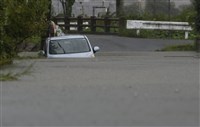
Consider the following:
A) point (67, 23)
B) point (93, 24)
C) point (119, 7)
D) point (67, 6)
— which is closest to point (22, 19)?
point (93, 24)

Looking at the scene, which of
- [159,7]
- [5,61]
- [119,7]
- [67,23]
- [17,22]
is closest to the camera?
[5,61]

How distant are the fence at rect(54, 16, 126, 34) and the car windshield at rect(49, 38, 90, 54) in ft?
68.6

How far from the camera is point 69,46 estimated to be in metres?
18.7

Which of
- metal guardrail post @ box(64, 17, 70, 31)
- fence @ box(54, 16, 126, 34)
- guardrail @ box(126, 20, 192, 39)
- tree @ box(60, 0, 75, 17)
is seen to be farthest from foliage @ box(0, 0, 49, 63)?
tree @ box(60, 0, 75, 17)

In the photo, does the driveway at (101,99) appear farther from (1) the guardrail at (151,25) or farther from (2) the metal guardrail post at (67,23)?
(2) the metal guardrail post at (67,23)

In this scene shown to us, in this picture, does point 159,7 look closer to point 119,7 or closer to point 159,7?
point 159,7

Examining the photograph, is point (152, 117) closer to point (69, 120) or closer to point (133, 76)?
point (69, 120)

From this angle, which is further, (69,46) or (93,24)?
(93,24)

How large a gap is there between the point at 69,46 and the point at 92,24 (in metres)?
24.1

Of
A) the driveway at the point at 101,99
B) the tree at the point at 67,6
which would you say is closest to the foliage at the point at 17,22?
the driveway at the point at 101,99

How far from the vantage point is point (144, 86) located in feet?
32.6

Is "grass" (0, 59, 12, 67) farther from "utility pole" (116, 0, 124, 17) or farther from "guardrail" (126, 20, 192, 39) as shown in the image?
"utility pole" (116, 0, 124, 17)

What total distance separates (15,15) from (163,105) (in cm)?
836

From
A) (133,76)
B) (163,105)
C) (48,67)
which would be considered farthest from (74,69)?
(163,105)
